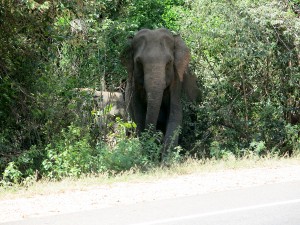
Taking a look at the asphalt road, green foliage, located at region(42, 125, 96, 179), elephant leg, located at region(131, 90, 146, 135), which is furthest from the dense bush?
the asphalt road

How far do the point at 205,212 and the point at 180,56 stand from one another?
8.98 metres

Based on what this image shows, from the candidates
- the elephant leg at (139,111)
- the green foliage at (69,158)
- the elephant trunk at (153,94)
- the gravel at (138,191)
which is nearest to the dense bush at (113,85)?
the green foliage at (69,158)

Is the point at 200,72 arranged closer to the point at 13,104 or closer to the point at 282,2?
the point at 282,2

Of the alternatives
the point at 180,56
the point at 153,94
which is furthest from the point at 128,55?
the point at 153,94

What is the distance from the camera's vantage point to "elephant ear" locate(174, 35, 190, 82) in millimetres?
17359

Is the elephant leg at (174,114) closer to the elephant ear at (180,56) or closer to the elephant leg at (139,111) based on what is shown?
the elephant ear at (180,56)

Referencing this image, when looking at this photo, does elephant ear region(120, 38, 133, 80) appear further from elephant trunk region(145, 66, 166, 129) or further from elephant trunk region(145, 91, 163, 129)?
elephant trunk region(145, 91, 163, 129)

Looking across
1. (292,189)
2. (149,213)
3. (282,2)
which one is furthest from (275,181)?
(282,2)

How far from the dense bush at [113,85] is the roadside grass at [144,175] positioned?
61cm

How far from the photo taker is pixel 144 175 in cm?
1264

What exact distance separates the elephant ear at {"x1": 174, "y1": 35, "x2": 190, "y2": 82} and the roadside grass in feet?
10.3

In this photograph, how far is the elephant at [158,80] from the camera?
16844 millimetres

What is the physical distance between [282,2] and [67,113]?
19.0 feet

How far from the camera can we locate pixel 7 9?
13930 millimetres
